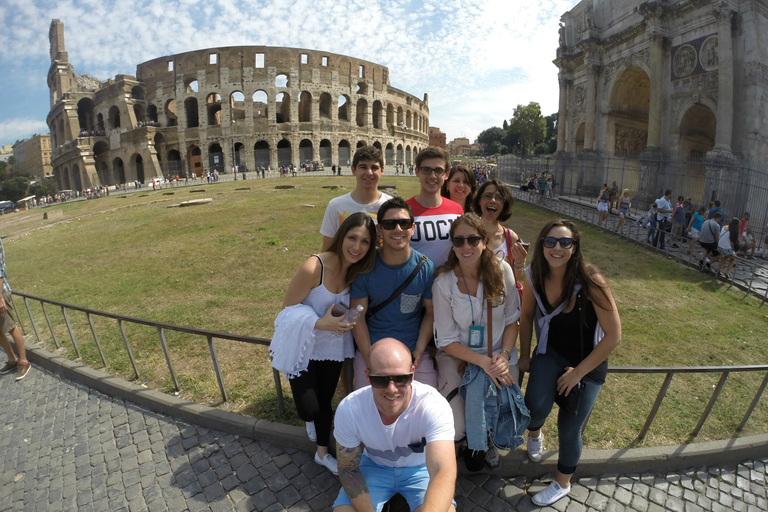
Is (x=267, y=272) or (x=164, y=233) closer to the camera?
(x=267, y=272)

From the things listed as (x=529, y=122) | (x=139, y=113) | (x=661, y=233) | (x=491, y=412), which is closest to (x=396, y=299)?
(x=491, y=412)

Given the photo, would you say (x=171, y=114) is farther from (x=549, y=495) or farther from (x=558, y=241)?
(x=549, y=495)

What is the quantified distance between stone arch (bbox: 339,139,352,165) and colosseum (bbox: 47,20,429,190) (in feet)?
0.38

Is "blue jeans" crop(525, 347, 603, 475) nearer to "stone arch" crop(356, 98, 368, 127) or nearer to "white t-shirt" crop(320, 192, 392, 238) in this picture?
"white t-shirt" crop(320, 192, 392, 238)

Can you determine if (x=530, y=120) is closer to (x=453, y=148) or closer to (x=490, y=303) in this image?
(x=453, y=148)

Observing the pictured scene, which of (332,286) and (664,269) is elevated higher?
(332,286)

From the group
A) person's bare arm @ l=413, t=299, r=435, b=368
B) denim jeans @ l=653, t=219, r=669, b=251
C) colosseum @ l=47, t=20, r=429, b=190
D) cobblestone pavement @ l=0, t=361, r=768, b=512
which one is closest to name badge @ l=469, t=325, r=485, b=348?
person's bare arm @ l=413, t=299, r=435, b=368

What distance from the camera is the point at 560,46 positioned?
79.3 feet

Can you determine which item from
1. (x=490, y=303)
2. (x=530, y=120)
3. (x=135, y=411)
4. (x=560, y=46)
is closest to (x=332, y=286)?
(x=490, y=303)

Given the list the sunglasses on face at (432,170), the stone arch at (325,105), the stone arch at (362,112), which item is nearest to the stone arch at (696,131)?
the sunglasses on face at (432,170)

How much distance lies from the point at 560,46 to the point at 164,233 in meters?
25.5

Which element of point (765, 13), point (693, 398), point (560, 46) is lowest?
point (693, 398)

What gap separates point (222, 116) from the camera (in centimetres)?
3966

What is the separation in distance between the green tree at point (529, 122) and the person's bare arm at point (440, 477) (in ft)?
222
